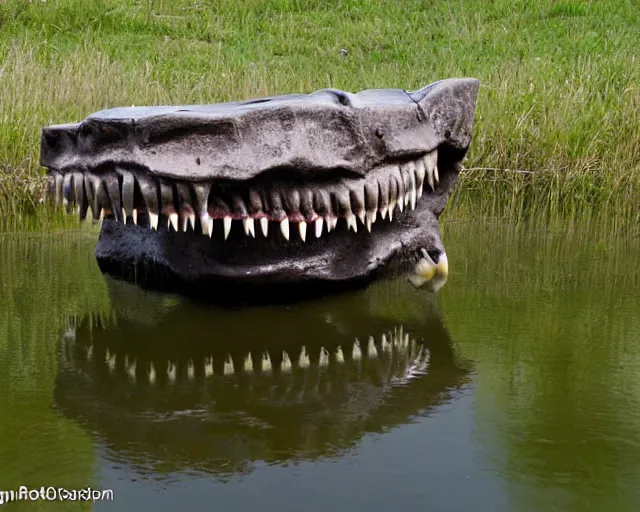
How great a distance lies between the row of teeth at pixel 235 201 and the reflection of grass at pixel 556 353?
0.47 m

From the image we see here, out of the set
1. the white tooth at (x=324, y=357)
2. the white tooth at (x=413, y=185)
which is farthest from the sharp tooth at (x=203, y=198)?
the white tooth at (x=413, y=185)

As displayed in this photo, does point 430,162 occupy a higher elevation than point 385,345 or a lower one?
higher

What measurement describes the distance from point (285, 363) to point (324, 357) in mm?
123

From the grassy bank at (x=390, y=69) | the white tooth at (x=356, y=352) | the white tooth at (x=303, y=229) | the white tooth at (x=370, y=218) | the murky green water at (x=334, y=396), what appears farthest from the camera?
the grassy bank at (x=390, y=69)

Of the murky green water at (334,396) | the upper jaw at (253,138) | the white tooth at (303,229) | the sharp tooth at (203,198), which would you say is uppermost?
the upper jaw at (253,138)

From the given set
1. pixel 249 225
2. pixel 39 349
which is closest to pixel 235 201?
pixel 249 225

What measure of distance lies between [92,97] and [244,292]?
3.66 metres

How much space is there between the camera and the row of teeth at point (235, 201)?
8.85 ft

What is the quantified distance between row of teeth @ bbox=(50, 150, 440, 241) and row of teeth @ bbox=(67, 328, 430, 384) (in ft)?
1.25

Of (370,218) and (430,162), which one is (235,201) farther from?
(430,162)

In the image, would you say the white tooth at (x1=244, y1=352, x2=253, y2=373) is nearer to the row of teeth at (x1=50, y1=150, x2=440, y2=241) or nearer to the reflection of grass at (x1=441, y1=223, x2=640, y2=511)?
the row of teeth at (x1=50, y1=150, x2=440, y2=241)

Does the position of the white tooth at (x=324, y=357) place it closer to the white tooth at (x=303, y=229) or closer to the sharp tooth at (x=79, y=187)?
the white tooth at (x=303, y=229)

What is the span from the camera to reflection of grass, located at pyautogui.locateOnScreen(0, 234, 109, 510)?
6.19 ft

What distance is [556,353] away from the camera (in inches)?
105
